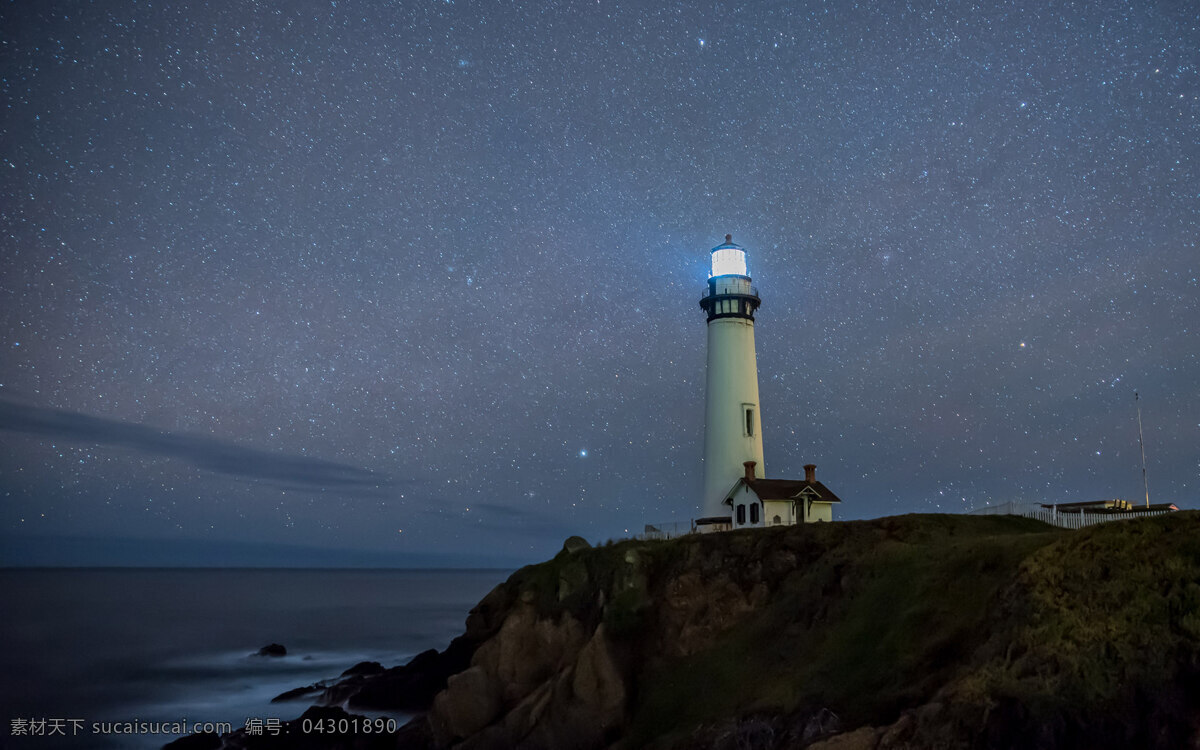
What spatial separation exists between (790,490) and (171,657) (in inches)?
2100

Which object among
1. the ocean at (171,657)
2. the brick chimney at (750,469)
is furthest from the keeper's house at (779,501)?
the ocean at (171,657)

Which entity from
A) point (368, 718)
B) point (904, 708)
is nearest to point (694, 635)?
point (904, 708)

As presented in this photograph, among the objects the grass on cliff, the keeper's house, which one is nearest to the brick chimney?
the keeper's house

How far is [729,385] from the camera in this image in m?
41.6

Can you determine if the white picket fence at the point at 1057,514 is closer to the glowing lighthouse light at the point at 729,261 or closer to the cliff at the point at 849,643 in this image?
the cliff at the point at 849,643

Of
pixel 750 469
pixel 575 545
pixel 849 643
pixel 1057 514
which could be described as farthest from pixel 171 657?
pixel 1057 514

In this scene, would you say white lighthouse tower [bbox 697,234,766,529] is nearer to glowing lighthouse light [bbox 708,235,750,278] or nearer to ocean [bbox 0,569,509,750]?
glowing lighthouse light [bbox 708,235,750,278]

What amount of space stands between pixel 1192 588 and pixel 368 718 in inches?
1317

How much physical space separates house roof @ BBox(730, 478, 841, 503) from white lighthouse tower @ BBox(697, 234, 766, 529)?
1.79 metres

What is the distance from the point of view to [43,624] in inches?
3374

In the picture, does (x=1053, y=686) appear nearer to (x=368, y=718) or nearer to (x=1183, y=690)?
(x=1183, y=690)

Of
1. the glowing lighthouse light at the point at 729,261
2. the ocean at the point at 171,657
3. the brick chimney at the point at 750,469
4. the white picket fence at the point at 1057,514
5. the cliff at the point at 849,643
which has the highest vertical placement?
the glowing lighthouse light at the point at 729,261

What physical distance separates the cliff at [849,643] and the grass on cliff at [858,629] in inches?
2.5

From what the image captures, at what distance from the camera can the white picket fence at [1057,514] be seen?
87.9 feet
